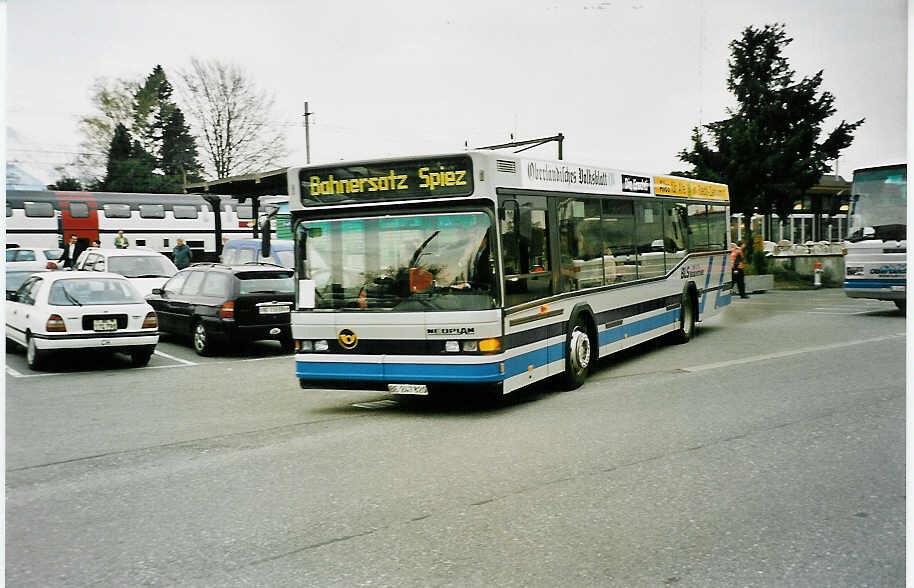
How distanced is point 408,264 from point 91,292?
21.7 ft

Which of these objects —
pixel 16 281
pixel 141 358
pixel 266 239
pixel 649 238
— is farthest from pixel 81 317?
pixel 649 238

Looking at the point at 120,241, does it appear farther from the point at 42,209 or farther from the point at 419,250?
the point at 419,250

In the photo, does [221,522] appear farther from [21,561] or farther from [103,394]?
[103,394]

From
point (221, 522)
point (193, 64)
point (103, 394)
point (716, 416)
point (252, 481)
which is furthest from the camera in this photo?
point (193, 64)

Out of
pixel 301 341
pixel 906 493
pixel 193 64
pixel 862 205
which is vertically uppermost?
pixel 193 64

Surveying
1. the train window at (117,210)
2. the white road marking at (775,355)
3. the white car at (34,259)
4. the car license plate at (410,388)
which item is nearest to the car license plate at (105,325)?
the white car at (34,259)

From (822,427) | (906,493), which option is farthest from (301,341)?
(906,493)

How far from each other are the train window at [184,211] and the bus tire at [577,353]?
20427mm

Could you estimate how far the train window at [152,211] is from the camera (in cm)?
2878

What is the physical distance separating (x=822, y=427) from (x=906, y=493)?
2.08 meters

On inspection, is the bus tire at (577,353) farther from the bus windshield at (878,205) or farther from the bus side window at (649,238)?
the bus windshield at (878,205)

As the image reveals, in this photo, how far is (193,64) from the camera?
13.6m

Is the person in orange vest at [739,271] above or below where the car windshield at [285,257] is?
below

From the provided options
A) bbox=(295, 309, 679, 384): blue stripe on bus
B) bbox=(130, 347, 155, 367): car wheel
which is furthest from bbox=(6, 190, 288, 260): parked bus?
bbox=(295, 309, 679, 384): blue stripe on bus
